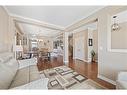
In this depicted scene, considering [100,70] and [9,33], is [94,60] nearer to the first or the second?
[100,70]

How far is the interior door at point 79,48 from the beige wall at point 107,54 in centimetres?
430

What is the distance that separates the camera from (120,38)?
3291 millimetres

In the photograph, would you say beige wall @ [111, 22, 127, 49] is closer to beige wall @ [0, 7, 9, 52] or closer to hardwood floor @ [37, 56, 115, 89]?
hardwood floor @ [37, 56, 115, 89]

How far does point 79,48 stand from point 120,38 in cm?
525

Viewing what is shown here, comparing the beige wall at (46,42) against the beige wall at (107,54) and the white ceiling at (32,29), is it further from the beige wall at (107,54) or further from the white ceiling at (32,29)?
the beige wall at (107,54)

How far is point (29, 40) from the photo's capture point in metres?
13.8

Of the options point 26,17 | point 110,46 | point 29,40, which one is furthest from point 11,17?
point 29,40

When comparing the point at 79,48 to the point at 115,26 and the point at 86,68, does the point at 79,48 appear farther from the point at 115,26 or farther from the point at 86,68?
the point at 115,26

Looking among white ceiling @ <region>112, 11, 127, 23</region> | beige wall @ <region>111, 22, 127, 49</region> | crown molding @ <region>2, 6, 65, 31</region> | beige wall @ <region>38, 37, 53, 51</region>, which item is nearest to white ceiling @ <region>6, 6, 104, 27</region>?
crown molding @ <region>2, 6, 65, 31</region>

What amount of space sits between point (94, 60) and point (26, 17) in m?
5.24

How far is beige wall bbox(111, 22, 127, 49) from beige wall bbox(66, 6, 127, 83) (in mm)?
256

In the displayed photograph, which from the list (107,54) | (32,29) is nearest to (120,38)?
(107,54)

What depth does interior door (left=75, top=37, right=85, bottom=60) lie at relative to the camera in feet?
26.5

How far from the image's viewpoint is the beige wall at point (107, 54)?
114 inches
